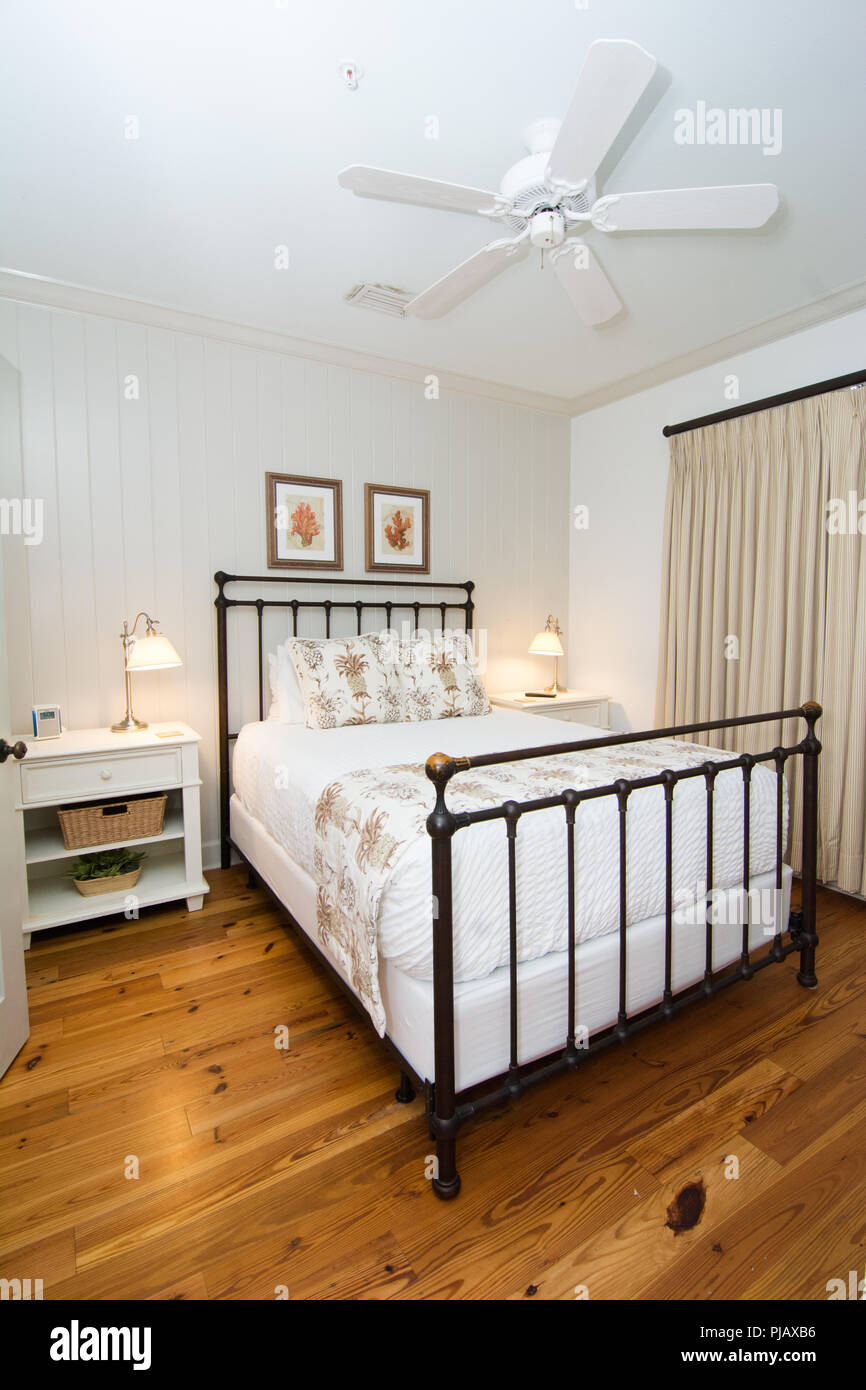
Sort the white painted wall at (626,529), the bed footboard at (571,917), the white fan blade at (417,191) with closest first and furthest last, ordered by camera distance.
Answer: the bed footboard at (571,917)
the white fan blade at (417,191)
the white painted wall at (626,529)

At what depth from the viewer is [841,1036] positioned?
1.84 m

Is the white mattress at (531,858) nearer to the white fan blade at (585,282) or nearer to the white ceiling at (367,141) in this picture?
the white fan blade at (585,282)

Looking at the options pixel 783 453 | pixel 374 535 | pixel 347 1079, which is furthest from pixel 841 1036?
pixel 374 535

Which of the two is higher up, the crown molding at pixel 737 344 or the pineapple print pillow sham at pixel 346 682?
the crown molding at pixel 737 344

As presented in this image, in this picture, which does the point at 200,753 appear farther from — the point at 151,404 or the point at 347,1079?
the point at 347,1079

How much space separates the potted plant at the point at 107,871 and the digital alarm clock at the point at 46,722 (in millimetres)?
533

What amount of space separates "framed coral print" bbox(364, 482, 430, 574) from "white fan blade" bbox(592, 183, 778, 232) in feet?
6.19

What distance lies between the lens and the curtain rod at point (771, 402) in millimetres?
2706

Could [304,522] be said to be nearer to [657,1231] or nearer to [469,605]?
[469,605]

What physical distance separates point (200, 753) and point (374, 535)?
4.93 ft

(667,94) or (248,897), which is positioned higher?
(667,94)

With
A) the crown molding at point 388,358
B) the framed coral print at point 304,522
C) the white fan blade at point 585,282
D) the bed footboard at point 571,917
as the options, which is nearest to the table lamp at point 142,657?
the framed coral print at point 304,522

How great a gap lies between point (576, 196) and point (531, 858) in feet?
5.95

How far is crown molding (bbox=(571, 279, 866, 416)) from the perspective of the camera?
8.98 ft
